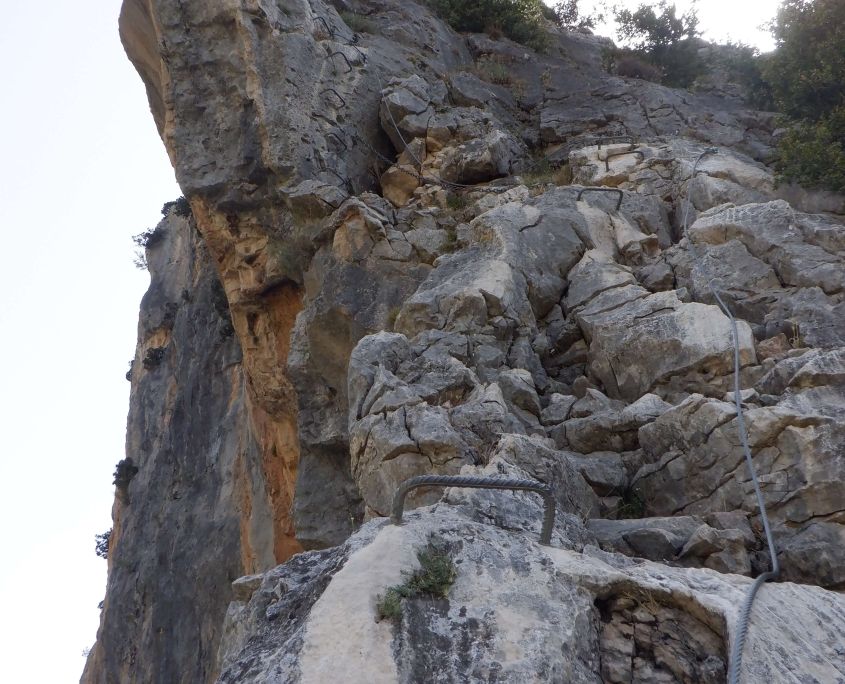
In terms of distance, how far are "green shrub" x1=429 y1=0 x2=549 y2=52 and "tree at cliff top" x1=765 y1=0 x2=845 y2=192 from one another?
837cm

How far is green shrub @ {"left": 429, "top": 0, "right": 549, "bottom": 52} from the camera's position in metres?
23.1

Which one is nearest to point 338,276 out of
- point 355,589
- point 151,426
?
point 355,589

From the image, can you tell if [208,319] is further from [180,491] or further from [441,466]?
[441,466]

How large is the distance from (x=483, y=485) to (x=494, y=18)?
20.5m

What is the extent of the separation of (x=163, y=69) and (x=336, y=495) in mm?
9559

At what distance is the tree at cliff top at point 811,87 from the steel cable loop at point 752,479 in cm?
156

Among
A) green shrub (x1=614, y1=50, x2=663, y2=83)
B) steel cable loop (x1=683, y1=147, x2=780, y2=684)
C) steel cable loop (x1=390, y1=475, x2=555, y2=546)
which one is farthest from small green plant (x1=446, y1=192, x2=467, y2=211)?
steel cable loop (x1=390, y1=475, x2=555, y2=546)

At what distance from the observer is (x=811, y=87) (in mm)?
14812

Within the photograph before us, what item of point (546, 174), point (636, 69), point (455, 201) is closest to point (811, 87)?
point (546, 174)

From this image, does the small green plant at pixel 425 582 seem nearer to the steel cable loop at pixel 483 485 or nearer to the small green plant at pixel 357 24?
the steel cable loop at pixel 483 485

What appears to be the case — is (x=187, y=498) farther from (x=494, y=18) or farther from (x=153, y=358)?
(x=494, y=18)

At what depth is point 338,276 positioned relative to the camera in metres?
13.6

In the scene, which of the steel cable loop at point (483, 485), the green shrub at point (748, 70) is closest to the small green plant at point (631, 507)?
the steel cable loop at point (483, 485)

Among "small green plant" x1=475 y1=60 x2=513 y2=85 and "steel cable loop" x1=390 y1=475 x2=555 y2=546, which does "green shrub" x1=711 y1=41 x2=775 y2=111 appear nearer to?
"small green plant" x1=475 y1=60 x2=513 y2=85
